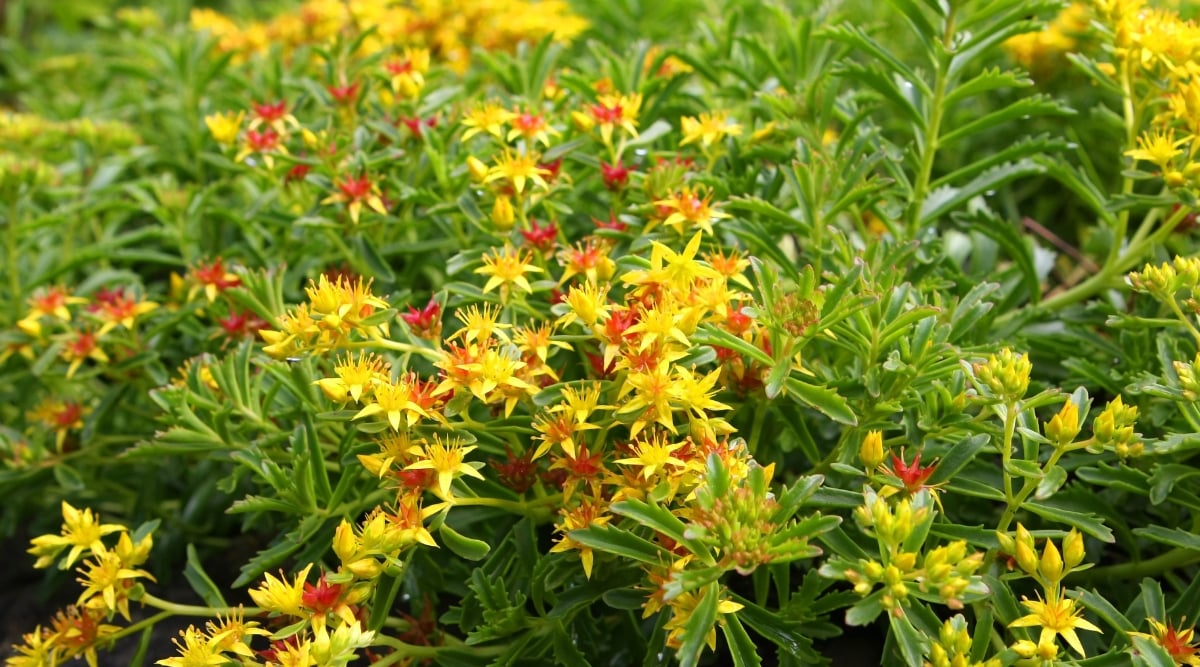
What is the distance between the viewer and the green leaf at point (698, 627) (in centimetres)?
123

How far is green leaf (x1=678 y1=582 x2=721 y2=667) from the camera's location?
123 centimetres

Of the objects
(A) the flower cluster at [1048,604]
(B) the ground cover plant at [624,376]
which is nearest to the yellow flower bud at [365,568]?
(B) the ground cover plant at [624,376]

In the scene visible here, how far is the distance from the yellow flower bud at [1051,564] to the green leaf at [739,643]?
393 mm

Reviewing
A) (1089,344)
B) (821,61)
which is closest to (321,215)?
(821,61)

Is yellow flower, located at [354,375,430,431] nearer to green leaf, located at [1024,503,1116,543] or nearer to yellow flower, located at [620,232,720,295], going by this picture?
yellow flower, located at [620,232,720,295]

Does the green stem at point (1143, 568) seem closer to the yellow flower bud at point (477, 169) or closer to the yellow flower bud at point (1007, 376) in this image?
the yellow flower bud at point (1007, 376)

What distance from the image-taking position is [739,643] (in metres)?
1.38

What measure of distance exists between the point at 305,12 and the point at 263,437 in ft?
6.41

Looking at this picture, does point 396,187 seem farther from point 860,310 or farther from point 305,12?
point 305,12

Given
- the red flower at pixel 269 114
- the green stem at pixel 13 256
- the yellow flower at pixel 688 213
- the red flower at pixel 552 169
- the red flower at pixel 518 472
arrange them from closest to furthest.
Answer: the red flower at pixel 518 472 → the yellow flower at pixel 688 213 → the red flower at pixel 552 169 → the red flower at pixel 269 114 → the green stem at pixel 13 256

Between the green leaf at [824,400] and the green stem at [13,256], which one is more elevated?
the green leaf at [824,400]

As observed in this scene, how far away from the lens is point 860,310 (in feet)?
4.90

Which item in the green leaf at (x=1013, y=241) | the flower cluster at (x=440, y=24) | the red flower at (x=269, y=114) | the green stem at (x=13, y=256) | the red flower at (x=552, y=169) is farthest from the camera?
the flower cluster at (x=440, y=24)

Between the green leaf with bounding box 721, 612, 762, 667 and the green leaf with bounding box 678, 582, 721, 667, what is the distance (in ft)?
0.29
